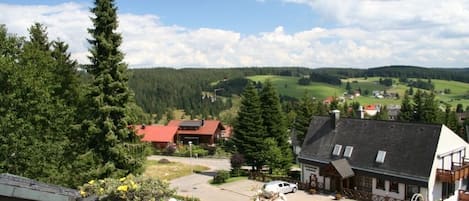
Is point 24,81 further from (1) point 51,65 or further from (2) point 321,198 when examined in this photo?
(2) point 321,198

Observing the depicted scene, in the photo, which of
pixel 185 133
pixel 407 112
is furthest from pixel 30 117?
pixel 185 133

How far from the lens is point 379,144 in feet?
123

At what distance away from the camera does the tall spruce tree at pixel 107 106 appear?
81.9 ft

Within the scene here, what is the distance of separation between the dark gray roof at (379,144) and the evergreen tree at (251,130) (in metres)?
5.83

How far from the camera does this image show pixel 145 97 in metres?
162

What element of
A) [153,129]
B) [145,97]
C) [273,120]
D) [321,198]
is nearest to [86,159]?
[321,198]

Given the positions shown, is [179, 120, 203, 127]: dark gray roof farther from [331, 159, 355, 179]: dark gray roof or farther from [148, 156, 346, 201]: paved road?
[331, 159, 355, 179]: dark gray roof

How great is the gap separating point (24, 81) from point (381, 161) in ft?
86.7

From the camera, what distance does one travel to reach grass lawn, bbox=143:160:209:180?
52.1 meters

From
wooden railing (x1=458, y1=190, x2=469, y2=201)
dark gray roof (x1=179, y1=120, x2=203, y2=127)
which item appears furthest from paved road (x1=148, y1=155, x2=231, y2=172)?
wooden railing (x1=458, y1=190, x2=469, y2=201)

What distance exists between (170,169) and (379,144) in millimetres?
28570

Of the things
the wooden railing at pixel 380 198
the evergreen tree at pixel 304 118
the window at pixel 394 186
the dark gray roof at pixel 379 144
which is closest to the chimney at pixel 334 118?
the dark gray roof at pixel 379 144

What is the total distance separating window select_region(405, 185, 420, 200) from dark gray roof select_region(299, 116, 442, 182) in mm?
718

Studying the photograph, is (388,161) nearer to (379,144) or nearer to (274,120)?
(379,144)
